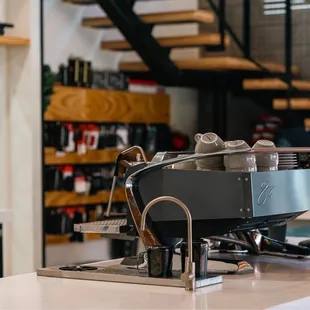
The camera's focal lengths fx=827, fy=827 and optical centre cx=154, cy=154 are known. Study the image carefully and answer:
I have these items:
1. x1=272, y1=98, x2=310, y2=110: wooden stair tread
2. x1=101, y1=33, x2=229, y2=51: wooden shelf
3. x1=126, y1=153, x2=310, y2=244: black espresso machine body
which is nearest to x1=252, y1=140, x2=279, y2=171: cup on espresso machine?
x1=126, y1=153, x2=310, y2=244: black espresso machine body

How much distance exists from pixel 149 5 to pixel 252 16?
1.29 m

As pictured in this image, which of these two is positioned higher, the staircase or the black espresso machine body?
the staircase

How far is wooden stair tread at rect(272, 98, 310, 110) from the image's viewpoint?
23.4 ft

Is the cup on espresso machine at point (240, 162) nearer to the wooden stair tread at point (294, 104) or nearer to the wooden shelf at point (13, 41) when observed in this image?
the wooden shelf at point (13, 41)

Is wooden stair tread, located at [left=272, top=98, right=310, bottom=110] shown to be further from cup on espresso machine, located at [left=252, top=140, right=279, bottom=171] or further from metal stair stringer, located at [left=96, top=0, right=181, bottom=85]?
cup on espresso machine, located at [left=252, top=140, right=279, bottom=171]

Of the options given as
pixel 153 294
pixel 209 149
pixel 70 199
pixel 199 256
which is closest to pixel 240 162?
pixel 209 149

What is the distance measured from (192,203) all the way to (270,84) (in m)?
5.33

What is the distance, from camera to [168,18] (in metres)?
7.27

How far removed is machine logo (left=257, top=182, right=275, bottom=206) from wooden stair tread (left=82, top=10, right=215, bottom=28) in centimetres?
500

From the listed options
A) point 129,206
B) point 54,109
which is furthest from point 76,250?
point 129,206

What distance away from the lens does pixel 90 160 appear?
7.23 meters

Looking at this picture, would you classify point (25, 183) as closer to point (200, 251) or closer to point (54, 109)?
point (54, 109)

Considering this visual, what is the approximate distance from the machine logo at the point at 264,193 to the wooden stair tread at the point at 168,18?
500 centimetres

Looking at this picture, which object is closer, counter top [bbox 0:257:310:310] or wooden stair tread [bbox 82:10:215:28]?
counter top [bbox 0:257:310:310]
